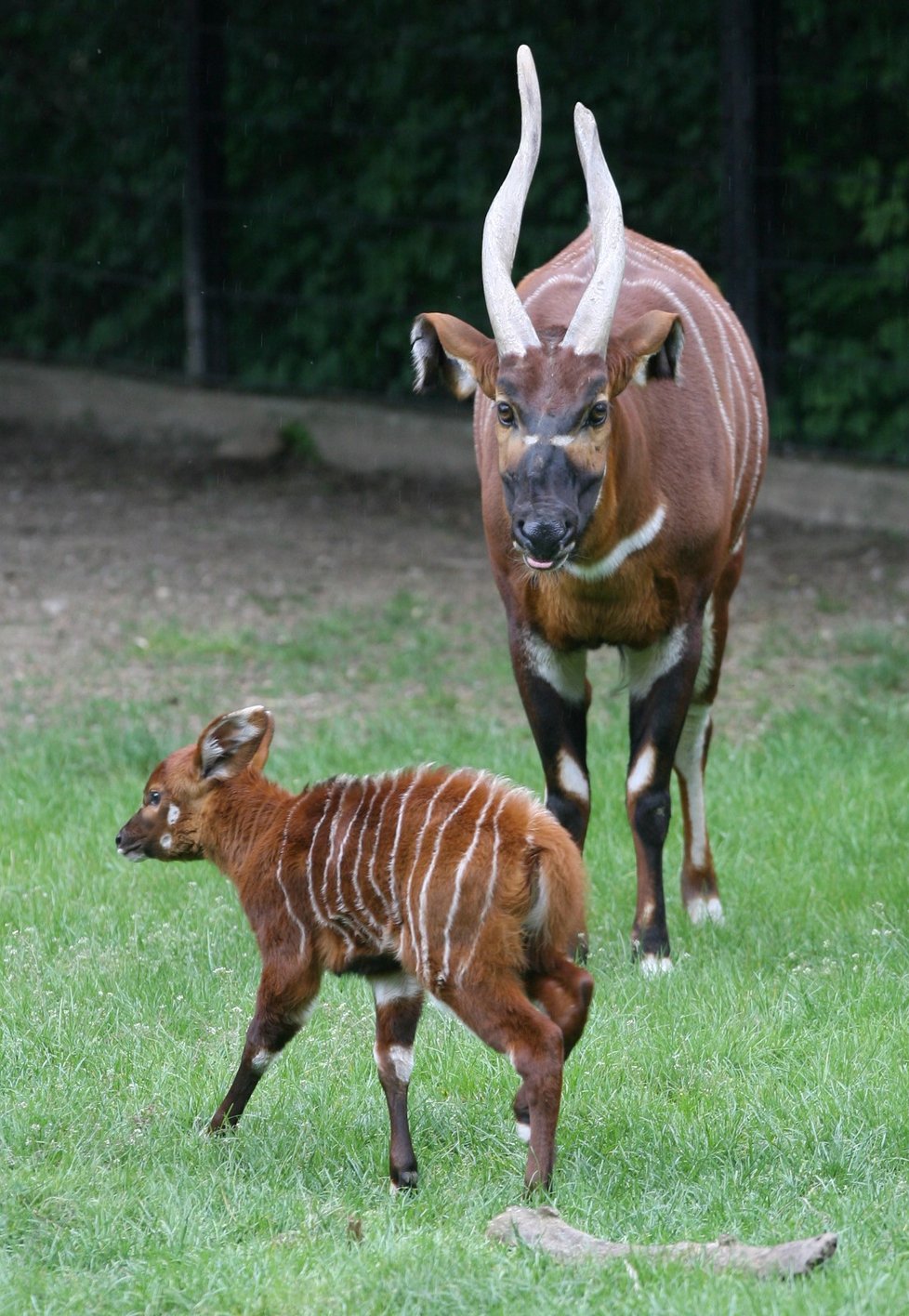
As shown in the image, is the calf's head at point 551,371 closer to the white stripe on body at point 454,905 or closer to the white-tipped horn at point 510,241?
the white-tipped horn at point 510,241

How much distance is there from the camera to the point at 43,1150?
11.6 ft

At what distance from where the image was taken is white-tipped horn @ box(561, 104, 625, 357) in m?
4.36

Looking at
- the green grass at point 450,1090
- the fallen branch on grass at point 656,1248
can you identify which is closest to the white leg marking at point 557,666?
the green grass at point 450,1090

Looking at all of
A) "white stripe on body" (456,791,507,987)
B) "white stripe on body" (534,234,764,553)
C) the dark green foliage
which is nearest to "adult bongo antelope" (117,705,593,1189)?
"white stripe on body" (456,791,507,987)

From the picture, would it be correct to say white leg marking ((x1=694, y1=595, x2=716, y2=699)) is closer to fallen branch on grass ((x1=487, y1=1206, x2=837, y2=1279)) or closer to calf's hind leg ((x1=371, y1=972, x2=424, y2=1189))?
calf's hind leg ((x1=371, y1=972, x2=424, y2=1189))

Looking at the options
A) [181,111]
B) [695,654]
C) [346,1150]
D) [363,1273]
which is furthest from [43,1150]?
[181,111]

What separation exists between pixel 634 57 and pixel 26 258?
3891mm

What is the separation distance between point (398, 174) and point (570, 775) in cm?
592

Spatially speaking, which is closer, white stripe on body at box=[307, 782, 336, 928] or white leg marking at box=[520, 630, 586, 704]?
white stripe on body at box=[307, 782, 336, 928]

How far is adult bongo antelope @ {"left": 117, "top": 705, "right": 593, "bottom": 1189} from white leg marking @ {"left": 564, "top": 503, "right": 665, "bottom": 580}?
A: 3.54 feet

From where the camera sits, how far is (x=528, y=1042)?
3.23m

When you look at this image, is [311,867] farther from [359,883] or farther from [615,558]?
[615,558]

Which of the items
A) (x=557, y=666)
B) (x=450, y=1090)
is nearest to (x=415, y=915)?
(x=450, y=1090)

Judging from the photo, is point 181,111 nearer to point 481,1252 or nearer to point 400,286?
point 400,286
